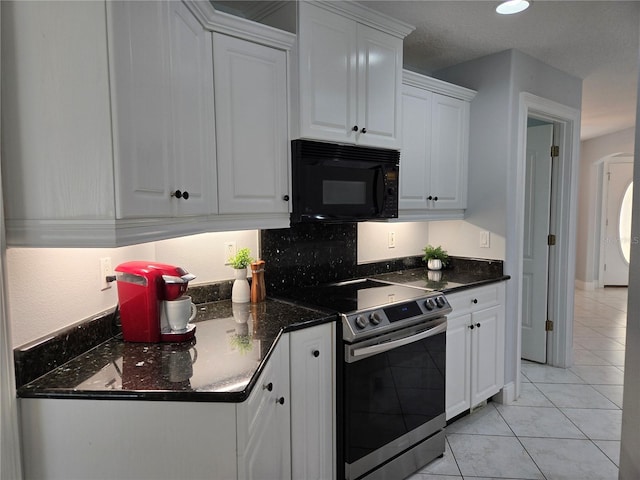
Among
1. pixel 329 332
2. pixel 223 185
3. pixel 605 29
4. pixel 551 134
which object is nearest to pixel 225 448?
pixel 329 332

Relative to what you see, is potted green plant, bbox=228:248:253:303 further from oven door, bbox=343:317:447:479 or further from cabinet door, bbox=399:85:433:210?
cabinet door, bbox=399:85:433:210

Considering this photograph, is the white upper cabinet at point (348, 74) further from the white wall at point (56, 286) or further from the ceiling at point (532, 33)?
the white wall at point (56, 286)

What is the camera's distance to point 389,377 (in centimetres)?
210

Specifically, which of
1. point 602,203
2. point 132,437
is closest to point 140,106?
point 132,437

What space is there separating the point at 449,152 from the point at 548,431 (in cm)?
197

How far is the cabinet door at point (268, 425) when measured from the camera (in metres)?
1.25

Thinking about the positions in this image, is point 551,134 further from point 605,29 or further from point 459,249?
point 459,249

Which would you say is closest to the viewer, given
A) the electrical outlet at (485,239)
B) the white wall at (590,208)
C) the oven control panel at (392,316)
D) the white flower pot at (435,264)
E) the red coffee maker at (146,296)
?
the red coffee maker at (146,296)

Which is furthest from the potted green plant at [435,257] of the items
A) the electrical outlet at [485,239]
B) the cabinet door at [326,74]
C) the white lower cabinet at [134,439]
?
the white lower cabinet at [134,439]

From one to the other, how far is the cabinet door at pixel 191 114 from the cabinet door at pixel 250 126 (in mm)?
59

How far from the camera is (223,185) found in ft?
6.11

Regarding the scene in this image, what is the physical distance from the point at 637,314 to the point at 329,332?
136 cm

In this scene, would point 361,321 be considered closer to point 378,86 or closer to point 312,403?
point 312,403

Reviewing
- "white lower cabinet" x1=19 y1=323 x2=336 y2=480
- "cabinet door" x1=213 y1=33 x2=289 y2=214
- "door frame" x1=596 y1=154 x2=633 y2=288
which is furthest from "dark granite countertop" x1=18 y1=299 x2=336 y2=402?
"door frame" x1=596 y1=154 x2=633 y2=288
